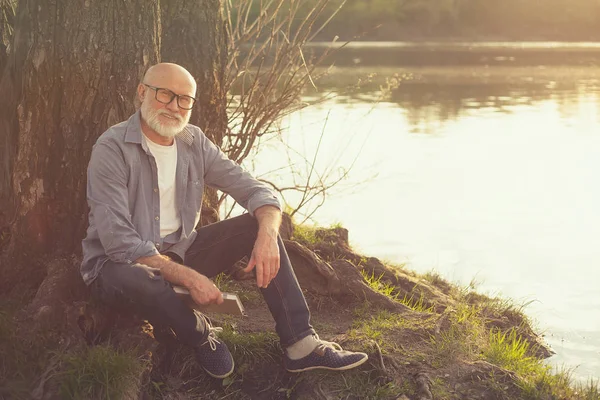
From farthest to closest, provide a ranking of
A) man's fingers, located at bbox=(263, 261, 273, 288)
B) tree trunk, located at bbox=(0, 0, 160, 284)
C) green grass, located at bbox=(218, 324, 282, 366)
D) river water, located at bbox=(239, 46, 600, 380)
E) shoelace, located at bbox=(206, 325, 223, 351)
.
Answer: river water, located at bbox=(239, 46, 600, 380) → tree trunk, located at bbox=(0, 0, 160, 284) → green grass, located at bbox=(218, 324, 282, 366) → shoelace, located at bbox=(206, 325, 223, 351) → man's fingers, located at bbox=(263, 261, 273, 288)

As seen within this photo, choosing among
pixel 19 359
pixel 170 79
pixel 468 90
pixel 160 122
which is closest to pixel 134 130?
pixel 160 122

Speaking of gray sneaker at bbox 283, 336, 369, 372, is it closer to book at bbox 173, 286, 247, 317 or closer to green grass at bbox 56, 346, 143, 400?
book at bbox 173, 286, 247, 317

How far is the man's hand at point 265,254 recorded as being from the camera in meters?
3.91

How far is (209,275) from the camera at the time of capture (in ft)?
13.9

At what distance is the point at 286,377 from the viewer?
4.21m

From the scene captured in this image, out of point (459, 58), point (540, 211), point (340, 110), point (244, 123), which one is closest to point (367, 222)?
point (540, 211)

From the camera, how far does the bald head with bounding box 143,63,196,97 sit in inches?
158

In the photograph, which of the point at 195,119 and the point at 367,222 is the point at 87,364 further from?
the point at 367,222

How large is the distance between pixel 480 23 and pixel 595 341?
1942 inches

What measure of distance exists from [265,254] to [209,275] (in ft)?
1.47

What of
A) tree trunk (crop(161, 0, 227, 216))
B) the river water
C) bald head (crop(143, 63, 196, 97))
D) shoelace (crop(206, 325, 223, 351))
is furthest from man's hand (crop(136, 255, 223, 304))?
the river water

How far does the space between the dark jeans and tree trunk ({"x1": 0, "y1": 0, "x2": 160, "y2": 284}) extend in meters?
0.86

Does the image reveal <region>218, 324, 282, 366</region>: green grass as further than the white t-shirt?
Yes

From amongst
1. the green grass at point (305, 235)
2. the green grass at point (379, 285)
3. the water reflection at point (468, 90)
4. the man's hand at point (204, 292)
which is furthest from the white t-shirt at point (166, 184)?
the water reflection at point (468, 90)
